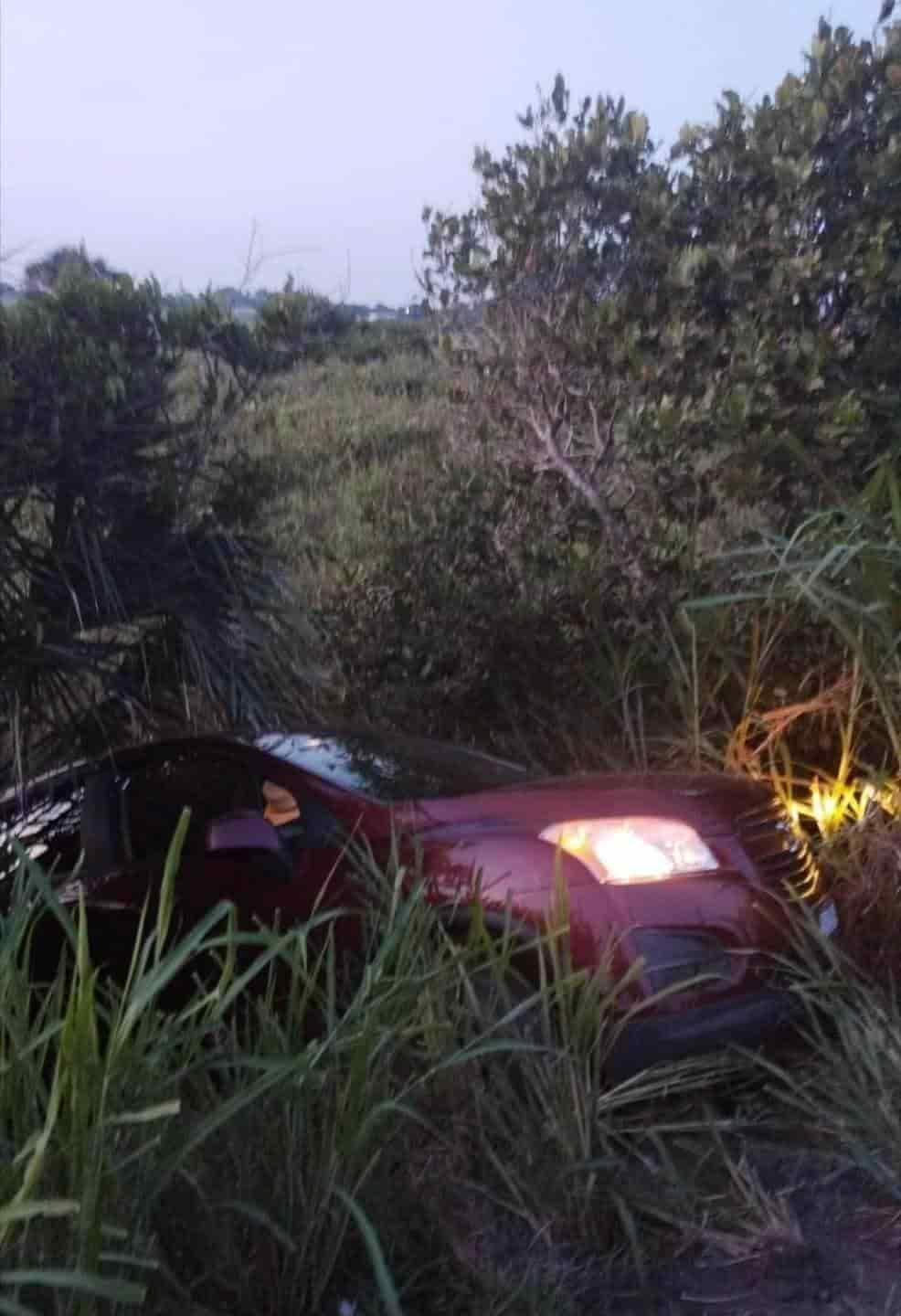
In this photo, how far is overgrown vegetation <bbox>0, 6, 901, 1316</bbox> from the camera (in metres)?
3.41

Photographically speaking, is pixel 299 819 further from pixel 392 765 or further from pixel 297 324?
pixel 297 324

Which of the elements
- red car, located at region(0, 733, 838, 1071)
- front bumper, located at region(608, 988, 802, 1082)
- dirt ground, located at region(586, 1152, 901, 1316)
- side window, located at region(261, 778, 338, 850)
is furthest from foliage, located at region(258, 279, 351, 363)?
dirt ground, located at region(586, 1152, 901, 1316)

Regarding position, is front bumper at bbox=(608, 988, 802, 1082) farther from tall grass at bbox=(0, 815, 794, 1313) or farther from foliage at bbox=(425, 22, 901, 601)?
foliage at bbox=(425, 22, 901, 601)

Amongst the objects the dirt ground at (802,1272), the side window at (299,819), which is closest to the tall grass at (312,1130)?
the dirt ground at (802,1272)

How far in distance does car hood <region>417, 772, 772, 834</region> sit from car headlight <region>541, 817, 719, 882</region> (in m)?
0.04

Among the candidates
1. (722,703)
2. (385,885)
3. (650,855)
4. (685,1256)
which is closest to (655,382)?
(722,703)

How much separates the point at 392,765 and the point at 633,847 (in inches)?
49.0

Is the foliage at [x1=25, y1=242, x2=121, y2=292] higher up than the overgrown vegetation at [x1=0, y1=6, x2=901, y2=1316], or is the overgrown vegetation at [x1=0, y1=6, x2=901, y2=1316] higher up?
the foliage at [x1=25, y1=242, x2=121, y2=292]

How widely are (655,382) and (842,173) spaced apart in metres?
1.38

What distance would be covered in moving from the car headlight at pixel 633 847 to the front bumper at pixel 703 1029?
422 mm

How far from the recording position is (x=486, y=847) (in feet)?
17.3

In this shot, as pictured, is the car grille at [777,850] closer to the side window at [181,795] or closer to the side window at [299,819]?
the side window at [299,819]

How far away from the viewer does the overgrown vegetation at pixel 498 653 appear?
341cm

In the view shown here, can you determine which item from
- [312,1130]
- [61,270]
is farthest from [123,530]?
[312,1130]
